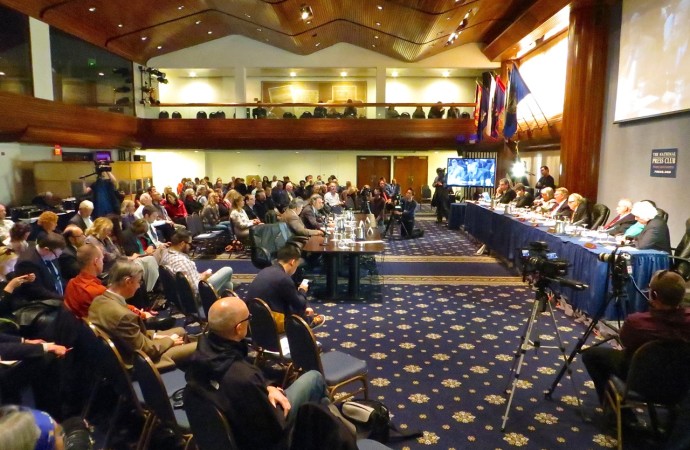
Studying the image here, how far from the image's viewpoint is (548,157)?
1269 cm

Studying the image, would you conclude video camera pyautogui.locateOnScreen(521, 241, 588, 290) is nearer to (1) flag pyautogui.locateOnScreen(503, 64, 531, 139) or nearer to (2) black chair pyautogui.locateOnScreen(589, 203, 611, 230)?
(2) black chair pyautogui.locateOnScreen(589, 203, 611, 230)

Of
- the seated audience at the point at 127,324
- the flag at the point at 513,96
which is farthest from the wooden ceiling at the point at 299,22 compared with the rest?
the seated audience at the point at 127,324

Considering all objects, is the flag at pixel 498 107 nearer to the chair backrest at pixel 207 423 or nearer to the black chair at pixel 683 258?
the black chair at pixel 683 258

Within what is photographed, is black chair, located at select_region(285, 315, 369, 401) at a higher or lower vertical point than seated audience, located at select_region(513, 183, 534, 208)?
lower

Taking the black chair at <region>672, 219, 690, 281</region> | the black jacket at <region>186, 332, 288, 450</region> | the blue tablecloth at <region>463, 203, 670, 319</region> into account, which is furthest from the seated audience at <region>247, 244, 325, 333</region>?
the black chair at <region>672, 219, 690, 281</region>

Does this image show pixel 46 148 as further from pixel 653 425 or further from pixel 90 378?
pixel 653 425

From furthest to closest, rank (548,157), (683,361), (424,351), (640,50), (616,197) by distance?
1. (548,157)
2. (616,197)
3. (640,50)
4. (424,351)
5. (683,361)

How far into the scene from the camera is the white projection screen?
22.0ft

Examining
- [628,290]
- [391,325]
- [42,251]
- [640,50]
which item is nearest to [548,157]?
[640,50]

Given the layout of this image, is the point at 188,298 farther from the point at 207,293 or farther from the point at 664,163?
the point at 664,163

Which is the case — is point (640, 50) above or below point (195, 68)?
below

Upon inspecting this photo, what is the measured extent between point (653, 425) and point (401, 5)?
36.4 ft

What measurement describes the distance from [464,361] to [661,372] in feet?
6.28

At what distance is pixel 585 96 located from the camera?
951 centimetres
